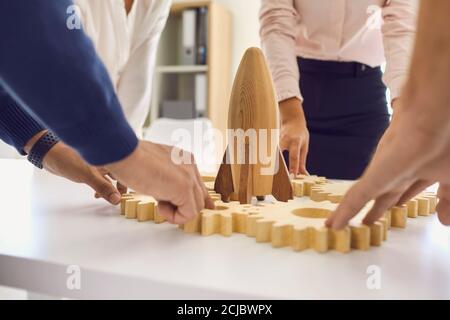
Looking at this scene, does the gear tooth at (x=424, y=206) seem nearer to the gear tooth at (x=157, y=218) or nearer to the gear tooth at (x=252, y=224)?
the gear tooth at (x=252, y=224)

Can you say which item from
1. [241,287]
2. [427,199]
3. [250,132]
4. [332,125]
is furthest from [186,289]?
[332,125]

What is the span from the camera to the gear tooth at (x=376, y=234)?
51 centimetres

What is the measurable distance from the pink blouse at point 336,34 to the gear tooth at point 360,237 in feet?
1.92

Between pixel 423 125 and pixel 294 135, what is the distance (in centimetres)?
60

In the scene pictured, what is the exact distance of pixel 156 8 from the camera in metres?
1.49

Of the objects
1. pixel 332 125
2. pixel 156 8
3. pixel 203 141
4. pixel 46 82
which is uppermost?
pixel 156 8

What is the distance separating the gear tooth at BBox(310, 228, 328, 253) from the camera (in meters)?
0.48

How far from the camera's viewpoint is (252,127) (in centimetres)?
67

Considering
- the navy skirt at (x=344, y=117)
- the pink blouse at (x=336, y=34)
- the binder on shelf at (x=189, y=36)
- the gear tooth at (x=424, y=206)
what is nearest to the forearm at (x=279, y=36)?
the pink blouse at (x=336, y=34)

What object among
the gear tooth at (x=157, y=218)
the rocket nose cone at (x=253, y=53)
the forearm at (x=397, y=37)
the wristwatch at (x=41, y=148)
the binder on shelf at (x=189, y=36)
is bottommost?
the gear tooth at (x=157, y=218)

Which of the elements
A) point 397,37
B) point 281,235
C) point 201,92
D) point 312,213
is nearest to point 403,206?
point 312,213

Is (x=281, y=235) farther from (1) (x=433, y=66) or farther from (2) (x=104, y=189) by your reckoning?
(2) (x=104, y=189)
